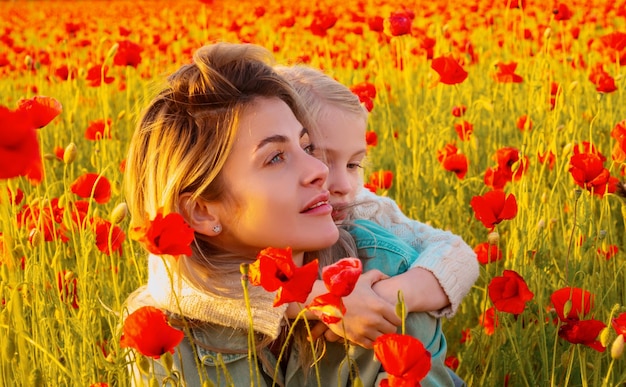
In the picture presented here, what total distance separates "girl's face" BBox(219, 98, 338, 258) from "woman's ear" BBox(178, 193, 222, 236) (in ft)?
0.05

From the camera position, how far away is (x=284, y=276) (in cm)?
113

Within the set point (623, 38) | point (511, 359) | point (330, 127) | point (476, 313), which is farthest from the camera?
point (623, 38)

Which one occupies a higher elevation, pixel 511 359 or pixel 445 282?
pixel 445 282

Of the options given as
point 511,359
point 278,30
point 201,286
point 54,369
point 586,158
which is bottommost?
point 278,30

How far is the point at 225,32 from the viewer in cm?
571

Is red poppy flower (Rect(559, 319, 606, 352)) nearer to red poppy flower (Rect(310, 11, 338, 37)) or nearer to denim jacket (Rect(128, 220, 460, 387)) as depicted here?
denim jacket (Rect(128, 220, 460, 387))

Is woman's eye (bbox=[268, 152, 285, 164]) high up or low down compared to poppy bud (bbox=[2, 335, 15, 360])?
up

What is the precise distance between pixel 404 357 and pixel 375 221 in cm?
85

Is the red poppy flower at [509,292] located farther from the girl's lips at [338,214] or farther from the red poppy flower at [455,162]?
the red poppy flower at [455,162]

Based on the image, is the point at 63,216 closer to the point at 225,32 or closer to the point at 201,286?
the point at 201,286

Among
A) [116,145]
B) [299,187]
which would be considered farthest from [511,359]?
[116,145]

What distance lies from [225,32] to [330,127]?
386cm

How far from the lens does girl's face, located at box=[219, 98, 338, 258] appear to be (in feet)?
4.86

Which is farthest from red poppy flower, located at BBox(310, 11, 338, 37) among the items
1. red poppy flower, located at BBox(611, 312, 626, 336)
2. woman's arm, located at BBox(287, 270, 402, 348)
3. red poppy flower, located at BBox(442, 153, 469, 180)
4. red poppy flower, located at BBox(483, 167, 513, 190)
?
red poppy flower, located at BBox(611, 312, 626, 336)
